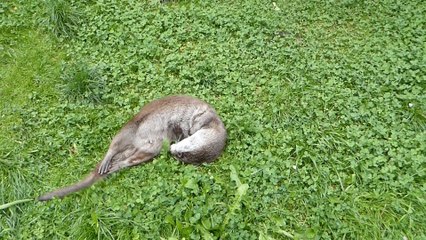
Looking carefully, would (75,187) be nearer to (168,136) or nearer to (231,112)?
(168,136)

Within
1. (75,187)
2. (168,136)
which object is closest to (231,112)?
(168,136)

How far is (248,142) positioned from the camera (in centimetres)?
471

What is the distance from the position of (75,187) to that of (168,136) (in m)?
1.07

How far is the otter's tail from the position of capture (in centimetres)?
421

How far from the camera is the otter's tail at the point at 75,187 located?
4.21 meters

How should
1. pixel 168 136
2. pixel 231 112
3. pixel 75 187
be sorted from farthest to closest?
pixel 231 112
pixel 168 136
pixel 75 187

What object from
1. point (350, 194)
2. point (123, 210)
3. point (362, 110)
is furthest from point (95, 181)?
point (362, 110)

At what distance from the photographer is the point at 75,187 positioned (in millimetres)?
4258

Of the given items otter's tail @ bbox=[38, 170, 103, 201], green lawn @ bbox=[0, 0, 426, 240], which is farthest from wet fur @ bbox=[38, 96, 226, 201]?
green lawn @ bbox=[0, 0, 426, 240]

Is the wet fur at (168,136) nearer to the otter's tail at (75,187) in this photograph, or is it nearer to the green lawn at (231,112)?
the otter's tail at (75,187)

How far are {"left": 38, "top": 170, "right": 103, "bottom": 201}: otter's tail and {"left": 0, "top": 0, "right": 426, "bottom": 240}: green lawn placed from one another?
70 mm

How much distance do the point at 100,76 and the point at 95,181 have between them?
143cm

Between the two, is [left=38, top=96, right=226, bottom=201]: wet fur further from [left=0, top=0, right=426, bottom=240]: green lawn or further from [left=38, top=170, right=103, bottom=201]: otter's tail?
[left=0, top=0, right=426, bottom=240]: green lawn

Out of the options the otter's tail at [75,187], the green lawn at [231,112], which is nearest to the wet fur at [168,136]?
the otter's tail at [75,187]
